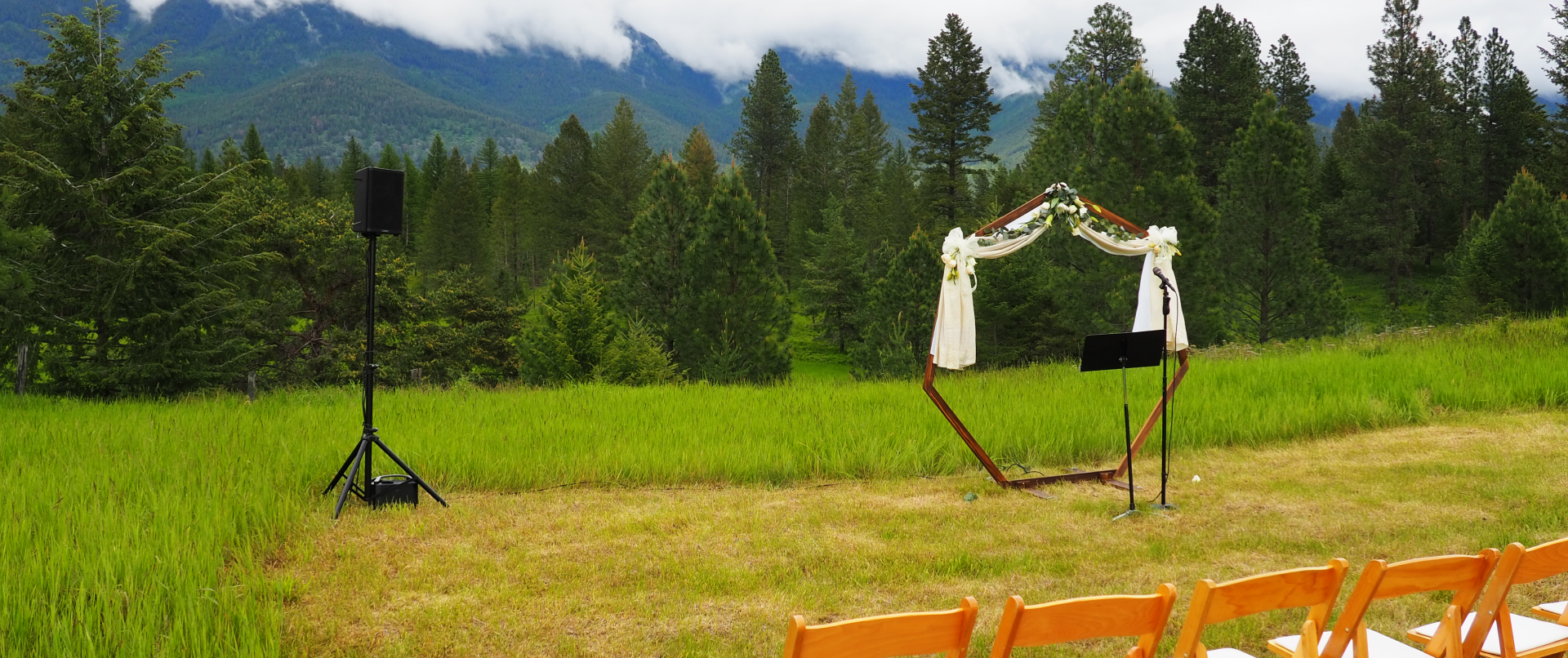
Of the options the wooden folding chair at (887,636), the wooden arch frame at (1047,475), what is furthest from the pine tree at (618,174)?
the wooden folding chair at (887,636)

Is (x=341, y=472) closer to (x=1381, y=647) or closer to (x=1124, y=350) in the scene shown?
(x=1124, y=350)

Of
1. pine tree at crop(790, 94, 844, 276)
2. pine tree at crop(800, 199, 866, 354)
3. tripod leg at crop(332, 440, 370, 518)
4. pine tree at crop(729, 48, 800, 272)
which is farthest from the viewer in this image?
pine tree at crop(729, 48, 800, 272)

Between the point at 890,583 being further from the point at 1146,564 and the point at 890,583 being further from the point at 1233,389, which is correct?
the point at 1233,389

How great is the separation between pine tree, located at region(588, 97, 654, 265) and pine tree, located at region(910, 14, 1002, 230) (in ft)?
47.9

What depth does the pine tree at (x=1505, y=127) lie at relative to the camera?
4294 centimetres

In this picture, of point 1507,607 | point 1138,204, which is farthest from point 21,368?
point 1138,204

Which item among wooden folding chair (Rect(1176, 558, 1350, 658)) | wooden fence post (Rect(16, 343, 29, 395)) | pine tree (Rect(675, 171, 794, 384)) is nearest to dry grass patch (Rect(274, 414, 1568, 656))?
wooden folding chair (Rect(1176, 558, 1350, 658))

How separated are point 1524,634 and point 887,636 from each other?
2.74 metres

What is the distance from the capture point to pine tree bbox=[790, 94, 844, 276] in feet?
152

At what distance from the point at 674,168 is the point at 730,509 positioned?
18.0 metres

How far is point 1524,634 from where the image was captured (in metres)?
3.31

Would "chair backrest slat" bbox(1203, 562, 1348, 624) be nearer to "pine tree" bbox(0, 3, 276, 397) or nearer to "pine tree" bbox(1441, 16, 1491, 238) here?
"pine tree" bbox(0, 3, 276, 397)

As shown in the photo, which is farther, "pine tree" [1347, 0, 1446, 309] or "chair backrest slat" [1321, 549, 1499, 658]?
"pine tree" [1347, 0, 1446, 309]

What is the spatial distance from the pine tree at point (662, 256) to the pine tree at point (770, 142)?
2518 centimetres
